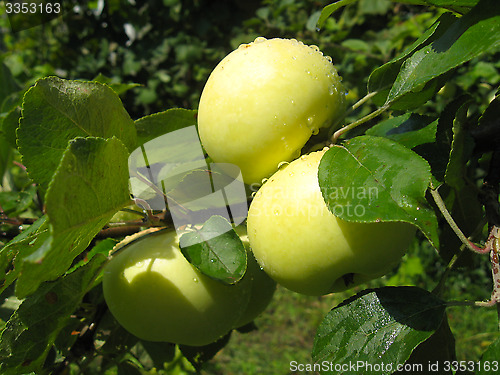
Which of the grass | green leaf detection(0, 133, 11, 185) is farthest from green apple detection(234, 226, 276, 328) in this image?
the grass

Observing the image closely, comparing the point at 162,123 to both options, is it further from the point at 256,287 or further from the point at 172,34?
the point at 172,34

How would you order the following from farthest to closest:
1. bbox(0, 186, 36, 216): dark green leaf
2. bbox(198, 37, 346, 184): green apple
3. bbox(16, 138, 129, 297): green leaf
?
bbox(0, 186, 36, 216): dark green leaf < bbox(198, 37, 346, 184): green apple < bbox(16, 138, 129, 297): green leaf

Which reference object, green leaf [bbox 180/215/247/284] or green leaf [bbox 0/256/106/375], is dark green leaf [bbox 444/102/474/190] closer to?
green leaf [bbox 180/215/247/284]

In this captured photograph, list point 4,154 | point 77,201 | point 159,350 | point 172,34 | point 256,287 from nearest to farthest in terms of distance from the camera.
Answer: point 77,201 → point 256,287 → point 159,350 → point 4,154 → point 172,34

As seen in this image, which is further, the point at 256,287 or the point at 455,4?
the point at 256,287

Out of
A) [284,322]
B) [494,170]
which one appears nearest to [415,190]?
[494,170]

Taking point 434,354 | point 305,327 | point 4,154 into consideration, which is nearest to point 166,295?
point 434,354
